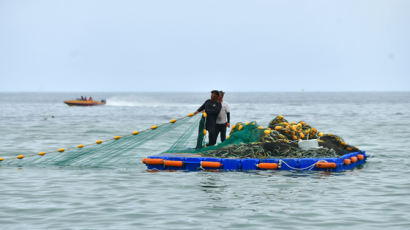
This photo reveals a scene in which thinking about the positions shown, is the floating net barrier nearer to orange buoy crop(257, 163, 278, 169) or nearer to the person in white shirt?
the person in white shirt

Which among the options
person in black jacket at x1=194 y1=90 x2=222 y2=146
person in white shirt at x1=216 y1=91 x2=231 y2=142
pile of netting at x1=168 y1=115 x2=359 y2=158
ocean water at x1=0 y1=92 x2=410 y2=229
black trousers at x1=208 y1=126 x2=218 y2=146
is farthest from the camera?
black trousers at x1=208 y1=126 x2=218 y2=146

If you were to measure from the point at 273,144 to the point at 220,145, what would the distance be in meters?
1.56

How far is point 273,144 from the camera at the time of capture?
619 inches

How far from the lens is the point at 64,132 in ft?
117

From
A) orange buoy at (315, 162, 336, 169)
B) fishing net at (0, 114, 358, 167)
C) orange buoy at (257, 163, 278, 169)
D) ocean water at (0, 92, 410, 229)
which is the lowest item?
ocean water at (0, 92, 410, 229)

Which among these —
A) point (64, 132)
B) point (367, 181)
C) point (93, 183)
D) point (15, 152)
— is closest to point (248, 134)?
point (367, 181)

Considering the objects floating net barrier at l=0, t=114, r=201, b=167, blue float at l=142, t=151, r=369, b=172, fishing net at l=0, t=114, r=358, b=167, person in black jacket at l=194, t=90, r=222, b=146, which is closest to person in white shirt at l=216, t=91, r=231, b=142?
person in black jacket at l=194, t=90, r=222, b=146

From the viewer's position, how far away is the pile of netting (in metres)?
15.6

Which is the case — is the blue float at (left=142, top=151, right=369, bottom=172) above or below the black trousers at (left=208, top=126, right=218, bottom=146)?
below

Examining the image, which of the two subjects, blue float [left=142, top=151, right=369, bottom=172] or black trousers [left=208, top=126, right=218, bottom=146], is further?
black trousers [left=208, top=126, right=218, bottom=146]

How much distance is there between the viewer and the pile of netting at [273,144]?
15.6 m

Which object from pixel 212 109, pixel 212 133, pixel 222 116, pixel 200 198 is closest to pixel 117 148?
pixel 212 133

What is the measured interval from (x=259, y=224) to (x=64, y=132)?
27.5 metres

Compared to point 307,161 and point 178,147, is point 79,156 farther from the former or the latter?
point 307,161
